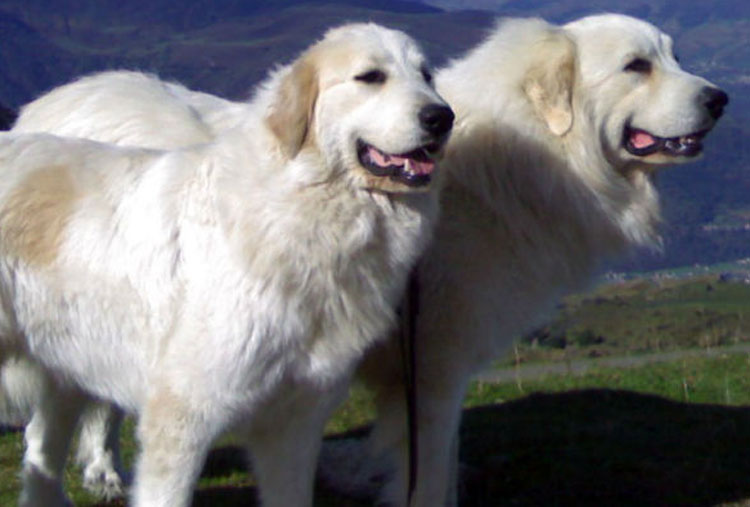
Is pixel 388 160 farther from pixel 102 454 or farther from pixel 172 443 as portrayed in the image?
pixel 102 454

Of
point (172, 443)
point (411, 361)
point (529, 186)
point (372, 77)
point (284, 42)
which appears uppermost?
point (372, 77)

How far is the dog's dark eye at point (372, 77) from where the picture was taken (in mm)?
3615

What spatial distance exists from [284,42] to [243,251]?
40.9 meters

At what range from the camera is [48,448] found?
491cm

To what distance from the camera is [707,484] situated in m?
5.27

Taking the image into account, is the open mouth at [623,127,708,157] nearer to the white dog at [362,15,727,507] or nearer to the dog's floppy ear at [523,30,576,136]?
the white dog at [362,15,727,507]

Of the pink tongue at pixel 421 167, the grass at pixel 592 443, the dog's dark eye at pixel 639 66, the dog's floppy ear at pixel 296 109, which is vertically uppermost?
the dog's floppy ear at pixel 296 109

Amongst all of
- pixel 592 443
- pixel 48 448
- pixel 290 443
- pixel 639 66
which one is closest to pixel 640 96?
pixel 639 66

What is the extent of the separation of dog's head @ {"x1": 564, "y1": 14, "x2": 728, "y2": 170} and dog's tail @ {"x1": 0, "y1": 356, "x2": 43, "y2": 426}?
2.42m

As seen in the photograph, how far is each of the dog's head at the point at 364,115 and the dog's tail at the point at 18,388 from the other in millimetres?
1440

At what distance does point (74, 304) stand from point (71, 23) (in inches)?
2395

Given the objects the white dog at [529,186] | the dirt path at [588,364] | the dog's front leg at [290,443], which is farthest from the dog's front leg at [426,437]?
the dirt path at [588,364]

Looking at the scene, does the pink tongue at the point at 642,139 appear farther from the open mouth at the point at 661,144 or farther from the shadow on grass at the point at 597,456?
the shadow on grass at the point at 597,456

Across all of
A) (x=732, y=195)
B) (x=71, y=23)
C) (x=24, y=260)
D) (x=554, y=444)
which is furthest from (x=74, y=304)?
(x=71, y=23)
